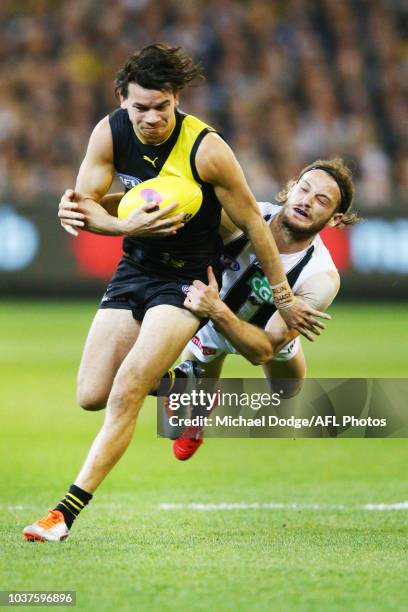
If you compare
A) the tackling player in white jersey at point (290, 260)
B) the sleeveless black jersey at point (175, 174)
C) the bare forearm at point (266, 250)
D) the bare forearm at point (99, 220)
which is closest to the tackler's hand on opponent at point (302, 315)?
the bare forearm at point (266, 250)

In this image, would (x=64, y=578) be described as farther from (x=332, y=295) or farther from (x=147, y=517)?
(x=332, y=295)

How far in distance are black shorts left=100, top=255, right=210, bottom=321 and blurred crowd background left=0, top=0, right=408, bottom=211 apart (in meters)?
12.1

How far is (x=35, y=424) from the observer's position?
10.9 m

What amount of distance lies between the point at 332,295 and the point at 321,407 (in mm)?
1183

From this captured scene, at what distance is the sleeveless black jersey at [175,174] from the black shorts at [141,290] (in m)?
0.04

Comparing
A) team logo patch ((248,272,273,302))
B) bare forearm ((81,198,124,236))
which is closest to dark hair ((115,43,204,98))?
bare forearm ((81,198,124,236))

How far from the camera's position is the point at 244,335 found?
677cm

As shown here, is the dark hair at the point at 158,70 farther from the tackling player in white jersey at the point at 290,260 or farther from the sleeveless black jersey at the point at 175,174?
the tackling player in white jersey at the point at 290,260

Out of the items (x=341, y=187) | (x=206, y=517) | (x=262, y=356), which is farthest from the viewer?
(x=341, y=187)

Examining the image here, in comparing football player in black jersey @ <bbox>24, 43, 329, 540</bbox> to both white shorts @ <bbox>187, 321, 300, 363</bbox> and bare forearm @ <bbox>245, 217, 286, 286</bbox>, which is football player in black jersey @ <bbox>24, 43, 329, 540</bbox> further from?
white shorts @ <bbox>187, 321, 300, 363</bbox>

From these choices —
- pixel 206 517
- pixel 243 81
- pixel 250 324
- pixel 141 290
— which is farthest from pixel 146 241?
pixel 243 81

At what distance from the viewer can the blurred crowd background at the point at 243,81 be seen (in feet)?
63.6

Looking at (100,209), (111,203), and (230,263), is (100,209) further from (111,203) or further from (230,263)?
(230,263)

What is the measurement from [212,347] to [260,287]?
0.95 m
